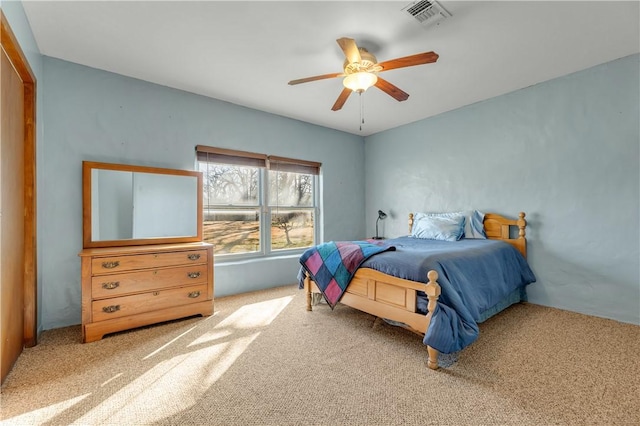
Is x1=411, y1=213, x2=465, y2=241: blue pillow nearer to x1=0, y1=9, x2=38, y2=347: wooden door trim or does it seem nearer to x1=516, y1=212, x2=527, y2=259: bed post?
x1=516, y1=212, x2=527, y2=259: bed post

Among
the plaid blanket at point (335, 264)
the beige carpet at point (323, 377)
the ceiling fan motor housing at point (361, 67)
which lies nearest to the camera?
the beige carpet at point (323, 377)

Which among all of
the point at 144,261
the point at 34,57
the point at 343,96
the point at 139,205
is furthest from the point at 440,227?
the point at 34,57

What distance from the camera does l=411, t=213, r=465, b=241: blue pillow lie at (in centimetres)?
340

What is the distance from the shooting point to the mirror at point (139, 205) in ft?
8.67

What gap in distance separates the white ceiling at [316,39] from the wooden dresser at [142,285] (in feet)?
5.70

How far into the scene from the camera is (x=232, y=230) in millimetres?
3668

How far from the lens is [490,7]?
1934mm

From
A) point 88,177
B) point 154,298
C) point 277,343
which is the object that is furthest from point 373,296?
point 88,177

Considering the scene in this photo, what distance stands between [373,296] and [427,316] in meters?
0.51

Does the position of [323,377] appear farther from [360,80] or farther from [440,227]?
[440,227]

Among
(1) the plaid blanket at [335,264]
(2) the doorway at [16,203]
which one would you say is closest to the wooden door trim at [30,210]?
(2) the doorway at [16,203]

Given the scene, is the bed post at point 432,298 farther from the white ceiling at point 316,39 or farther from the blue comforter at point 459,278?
the white ceiling at point 316,39

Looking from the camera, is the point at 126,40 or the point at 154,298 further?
the point at 154,298

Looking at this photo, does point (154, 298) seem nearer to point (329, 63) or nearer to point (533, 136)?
point (329, 63)
